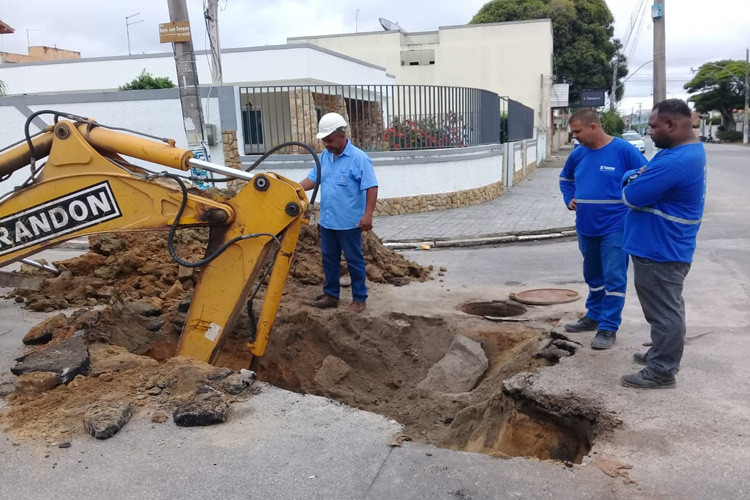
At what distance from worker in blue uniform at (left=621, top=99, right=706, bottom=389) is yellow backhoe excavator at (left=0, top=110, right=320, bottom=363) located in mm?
2257

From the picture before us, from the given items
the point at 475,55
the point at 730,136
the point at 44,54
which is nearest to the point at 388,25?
the point at 475,55

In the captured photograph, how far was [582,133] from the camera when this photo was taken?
16.6ft

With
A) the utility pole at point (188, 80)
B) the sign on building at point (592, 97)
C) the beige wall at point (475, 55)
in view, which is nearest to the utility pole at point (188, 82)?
the utility pole at point (188, 80)

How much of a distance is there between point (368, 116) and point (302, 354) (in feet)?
30.0

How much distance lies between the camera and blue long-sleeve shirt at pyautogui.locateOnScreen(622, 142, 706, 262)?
13.1 feet

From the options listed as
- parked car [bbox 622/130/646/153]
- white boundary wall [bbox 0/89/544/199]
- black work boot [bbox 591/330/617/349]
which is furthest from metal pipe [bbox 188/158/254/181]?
parked car [bbox 622/130/646/153]

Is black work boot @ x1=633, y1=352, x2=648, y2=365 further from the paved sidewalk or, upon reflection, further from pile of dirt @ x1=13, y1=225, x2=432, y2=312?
the paved sidewalk

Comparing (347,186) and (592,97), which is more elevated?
(592,97)

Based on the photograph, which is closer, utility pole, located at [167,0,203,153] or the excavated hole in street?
the excavated hole in street

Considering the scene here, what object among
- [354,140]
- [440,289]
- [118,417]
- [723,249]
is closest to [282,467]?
[118,417]

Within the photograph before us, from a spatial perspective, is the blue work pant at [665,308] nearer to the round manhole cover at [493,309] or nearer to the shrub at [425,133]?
the round manhole cover at [493,309]

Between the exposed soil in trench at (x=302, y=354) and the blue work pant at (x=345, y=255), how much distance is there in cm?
27

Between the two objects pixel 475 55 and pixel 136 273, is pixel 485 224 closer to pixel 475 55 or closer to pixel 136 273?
pixel 136 273

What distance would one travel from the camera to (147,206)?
4.20 meters
